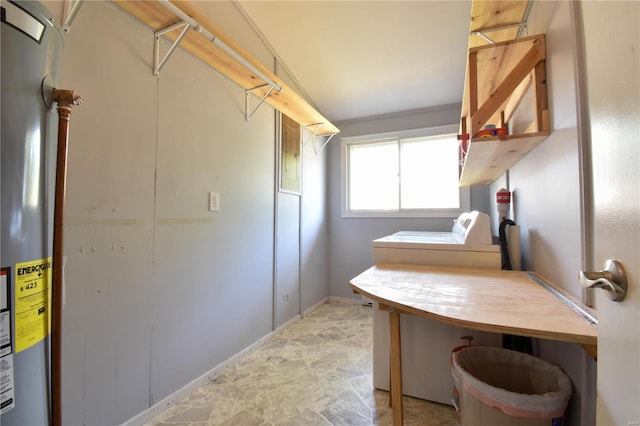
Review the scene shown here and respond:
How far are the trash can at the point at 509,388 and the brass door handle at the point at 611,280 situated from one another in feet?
2.12

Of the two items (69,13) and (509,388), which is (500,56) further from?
(69,13)

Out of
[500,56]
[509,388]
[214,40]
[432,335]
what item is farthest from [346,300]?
[214,40]

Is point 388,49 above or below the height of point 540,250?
above

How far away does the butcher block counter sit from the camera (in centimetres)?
77

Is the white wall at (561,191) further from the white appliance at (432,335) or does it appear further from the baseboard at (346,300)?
the baseboard at (346,300)

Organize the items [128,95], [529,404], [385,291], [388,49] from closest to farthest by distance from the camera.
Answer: [529,404]
[385,291]
[128,95]
[388,49]

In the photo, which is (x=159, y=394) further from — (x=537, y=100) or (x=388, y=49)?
(x=388, y=49)

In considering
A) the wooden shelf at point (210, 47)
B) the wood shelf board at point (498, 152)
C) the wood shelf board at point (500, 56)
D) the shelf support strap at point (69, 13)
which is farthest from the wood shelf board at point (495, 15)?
the shelf support strap at point (69, 13)

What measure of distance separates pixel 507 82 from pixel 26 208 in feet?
5.99

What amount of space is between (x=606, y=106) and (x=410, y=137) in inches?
121

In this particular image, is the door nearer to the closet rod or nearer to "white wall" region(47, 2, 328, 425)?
the closet rod

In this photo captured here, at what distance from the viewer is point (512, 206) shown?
6.06 ft

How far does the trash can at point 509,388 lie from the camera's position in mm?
907

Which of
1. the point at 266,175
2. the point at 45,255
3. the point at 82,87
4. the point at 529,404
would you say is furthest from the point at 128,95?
the point at 529,404
